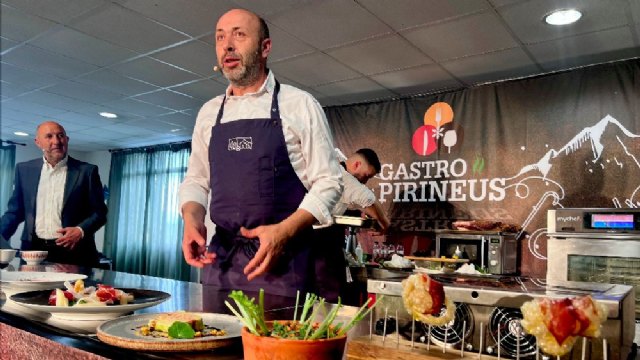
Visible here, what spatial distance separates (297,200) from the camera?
5.58ft

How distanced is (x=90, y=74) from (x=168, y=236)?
14.1ft

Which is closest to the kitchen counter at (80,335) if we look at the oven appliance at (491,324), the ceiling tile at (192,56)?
the oven appliance at (491,324)

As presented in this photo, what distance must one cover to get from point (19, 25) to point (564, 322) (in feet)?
15.2

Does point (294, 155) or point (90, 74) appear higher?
point (90, 74)

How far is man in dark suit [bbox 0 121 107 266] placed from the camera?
3582mm

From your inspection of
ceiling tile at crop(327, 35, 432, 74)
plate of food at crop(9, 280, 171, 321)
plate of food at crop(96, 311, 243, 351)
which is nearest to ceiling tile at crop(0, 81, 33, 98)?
ceiling tile at crop(327, 35, 432, 74)

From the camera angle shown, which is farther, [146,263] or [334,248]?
[146,263]

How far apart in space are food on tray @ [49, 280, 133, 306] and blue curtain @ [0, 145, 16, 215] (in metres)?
10.0

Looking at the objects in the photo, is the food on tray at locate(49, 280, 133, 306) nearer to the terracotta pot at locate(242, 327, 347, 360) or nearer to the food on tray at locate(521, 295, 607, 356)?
the terracotta pot at locate(242, 327, 347, 360)

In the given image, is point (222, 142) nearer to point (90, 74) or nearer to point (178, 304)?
point (178, 304)

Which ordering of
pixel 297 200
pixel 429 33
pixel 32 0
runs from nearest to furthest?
1. pixel 297 200
2. pixel 32 0
3. pixel 429 33

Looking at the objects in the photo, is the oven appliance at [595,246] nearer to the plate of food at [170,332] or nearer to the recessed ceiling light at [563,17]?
the recessed ceiling light at [563,17]

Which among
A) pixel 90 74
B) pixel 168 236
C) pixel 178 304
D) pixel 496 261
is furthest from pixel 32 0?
pixel 168 236

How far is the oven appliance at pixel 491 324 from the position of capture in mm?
832
